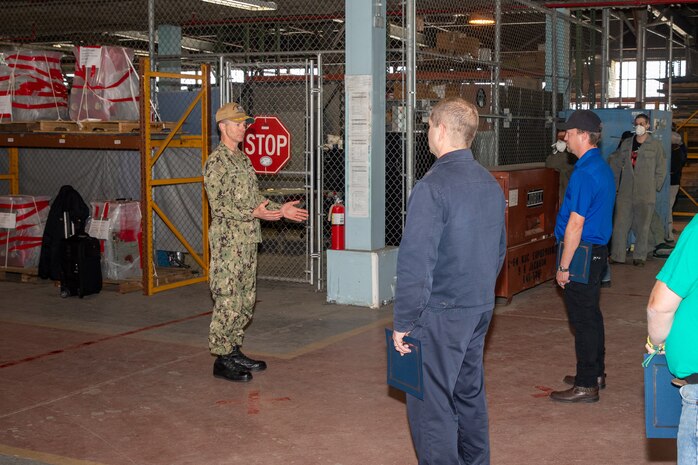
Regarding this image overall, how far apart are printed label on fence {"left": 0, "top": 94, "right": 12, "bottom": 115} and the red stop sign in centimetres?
297

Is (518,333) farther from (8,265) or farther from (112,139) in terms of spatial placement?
(8,265)

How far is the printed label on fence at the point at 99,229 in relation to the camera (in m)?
10.3

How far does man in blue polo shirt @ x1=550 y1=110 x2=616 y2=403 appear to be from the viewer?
567cm

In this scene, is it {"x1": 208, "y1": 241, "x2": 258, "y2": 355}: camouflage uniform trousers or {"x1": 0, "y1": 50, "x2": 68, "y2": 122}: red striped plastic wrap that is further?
{"x1": 0, "y1": 50, "x2": 68, "y2": 122}: red striped plastic wrap

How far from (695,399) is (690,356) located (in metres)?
0.15

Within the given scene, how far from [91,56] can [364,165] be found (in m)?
3.58

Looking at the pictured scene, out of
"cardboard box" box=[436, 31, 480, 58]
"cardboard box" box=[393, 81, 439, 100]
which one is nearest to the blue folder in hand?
"cardboard box" box=[393, 81, 439, 100]

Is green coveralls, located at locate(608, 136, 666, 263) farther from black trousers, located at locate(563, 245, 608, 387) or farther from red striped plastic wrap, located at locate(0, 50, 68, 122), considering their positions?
red striped plastic wrap, located at locate(0, 50, 68, 122)

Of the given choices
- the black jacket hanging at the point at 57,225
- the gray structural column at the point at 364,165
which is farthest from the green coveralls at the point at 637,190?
the black jacket hanging at the point at 57,225

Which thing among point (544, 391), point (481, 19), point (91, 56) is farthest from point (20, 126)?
point (481, 19)

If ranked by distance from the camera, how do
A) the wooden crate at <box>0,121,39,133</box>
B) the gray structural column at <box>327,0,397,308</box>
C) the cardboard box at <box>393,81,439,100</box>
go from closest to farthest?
the gray structural column at <box>327,0,397,308</box> < the wooden crate at <box>0,121,39,133</box> < the cardboard box at <box>393,81,439,100</box>

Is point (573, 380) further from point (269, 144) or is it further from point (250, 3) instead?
point (250, 3)

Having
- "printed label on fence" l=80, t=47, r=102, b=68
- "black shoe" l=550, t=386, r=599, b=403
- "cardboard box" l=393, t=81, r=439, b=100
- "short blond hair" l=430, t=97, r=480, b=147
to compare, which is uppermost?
"printed label on fence" l=80, t=47, r=102, b=68

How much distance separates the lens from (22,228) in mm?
11125
